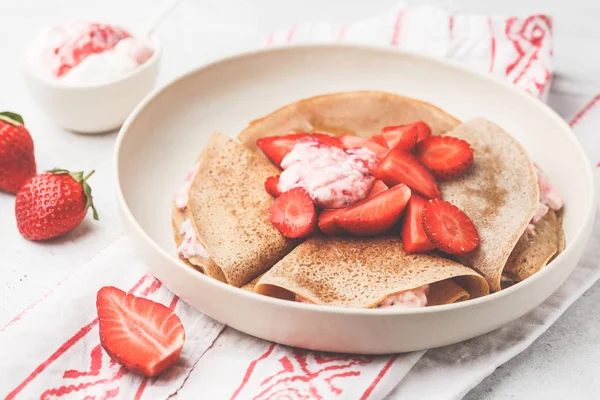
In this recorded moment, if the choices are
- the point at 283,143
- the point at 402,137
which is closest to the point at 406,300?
the point at 402,137

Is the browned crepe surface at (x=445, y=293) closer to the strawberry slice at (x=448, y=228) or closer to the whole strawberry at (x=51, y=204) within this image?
the strawberry slice at (x=448, y=228)

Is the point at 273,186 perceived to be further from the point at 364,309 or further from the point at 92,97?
the point at 92,97

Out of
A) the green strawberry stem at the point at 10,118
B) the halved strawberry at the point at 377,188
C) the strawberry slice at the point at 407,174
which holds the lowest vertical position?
the green strawberry stem at the point at 10,118

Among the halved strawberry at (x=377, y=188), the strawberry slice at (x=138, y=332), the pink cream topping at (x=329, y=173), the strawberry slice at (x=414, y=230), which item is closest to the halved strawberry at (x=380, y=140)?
the pink cream topping at (x=329, y=173)

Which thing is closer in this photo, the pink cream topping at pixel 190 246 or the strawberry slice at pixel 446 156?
the pink cream topping at pixel 190 246

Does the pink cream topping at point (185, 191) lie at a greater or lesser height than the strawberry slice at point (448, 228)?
lesser
